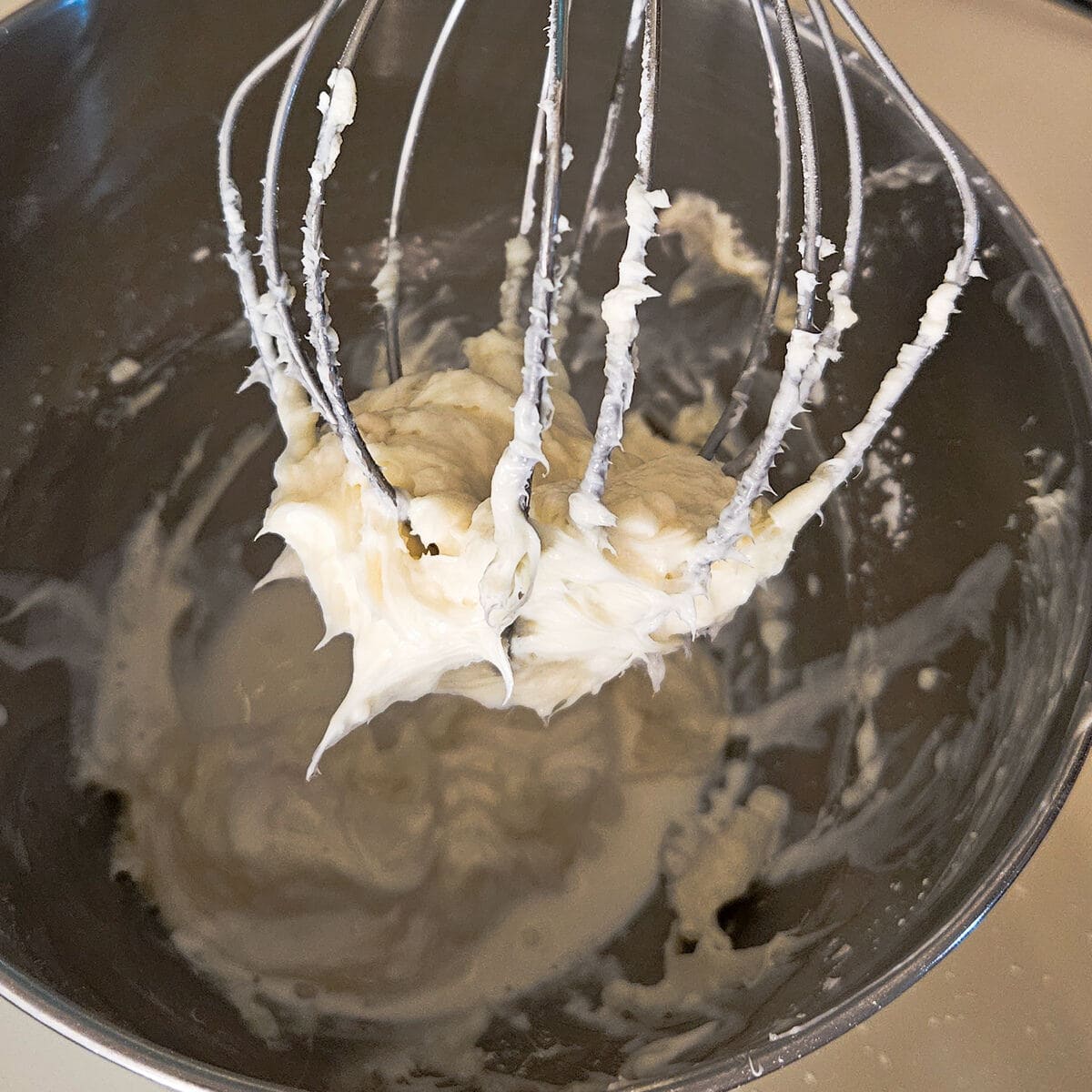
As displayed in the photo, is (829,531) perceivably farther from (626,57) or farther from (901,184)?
(626,57)

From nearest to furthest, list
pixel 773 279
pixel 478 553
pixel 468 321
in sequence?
pixel 478 553, pixel 773 279, pixel 468 321

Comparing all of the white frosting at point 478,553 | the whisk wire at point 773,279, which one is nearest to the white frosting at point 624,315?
the white frosting at point 478,553

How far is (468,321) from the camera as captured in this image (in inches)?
31.3

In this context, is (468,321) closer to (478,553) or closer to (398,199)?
(398,199)

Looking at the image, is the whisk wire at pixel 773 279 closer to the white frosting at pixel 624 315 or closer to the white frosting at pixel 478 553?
the white frosting at pixel 478 553

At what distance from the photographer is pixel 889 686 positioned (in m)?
0.66

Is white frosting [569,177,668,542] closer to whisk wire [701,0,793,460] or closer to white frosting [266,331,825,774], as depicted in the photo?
white frosting [266,331,825,774]

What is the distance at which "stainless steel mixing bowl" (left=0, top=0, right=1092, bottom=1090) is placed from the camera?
0.51 metres

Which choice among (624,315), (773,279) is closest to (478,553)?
(624,315)

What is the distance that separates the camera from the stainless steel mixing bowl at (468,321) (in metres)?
0.51

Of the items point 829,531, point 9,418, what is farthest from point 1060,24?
point 9,418

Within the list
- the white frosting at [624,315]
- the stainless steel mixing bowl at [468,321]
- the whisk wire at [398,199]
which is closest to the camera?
the white frosting at [624,315]

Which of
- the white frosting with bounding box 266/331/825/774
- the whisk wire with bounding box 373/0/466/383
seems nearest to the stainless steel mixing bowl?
the whisk wire with bounding box 373/0/466/383

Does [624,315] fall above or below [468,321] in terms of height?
above
